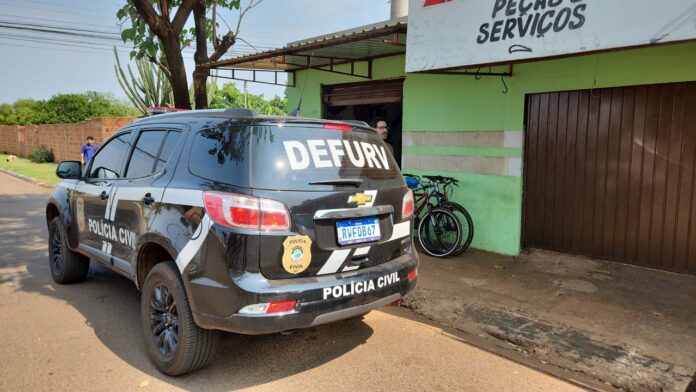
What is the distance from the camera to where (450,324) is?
4.40m

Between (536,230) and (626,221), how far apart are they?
1116 millimetres

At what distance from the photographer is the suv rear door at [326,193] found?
9.62 ft

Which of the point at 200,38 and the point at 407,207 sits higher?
the point at 200,38

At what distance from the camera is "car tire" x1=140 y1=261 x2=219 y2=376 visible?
3105mm

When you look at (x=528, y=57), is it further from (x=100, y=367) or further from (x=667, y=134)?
(x=100, y=367)

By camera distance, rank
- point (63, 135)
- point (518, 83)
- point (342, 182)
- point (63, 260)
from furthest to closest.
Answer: point (63, 135)
point (518, 83)
point (63, 260)
point (342, 182)

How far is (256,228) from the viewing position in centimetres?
283

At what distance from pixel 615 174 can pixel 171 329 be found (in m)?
5.14

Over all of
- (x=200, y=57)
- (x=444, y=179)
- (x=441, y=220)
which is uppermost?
(x=200, y=57)

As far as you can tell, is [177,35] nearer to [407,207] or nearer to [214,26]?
[214,26]

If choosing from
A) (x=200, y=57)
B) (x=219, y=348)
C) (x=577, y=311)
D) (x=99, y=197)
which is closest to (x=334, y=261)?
(x=219, y=348)

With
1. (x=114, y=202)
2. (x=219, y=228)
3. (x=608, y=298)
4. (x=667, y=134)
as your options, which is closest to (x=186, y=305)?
(x=219, y=228)

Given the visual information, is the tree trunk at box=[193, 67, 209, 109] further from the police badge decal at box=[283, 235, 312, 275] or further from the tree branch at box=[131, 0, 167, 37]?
the police badge decal at box=[283, 235, 312, 275]

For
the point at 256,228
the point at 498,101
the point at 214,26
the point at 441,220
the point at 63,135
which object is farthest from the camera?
the point at 63,135
